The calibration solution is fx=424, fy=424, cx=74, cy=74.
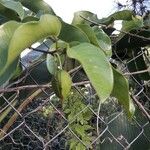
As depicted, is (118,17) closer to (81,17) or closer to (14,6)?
(81,17)

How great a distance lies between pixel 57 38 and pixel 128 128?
647 millimetres

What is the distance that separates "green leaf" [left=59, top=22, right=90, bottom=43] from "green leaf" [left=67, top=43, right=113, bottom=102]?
42 mm

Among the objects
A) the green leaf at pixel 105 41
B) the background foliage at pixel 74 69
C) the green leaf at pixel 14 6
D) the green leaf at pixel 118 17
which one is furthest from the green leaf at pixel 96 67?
the green leaf at pixel 118 17

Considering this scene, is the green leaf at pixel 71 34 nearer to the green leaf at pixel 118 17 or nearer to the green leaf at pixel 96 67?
the green leaf at pixel 96 67

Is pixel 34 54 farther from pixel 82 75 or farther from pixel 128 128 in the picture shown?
pixel 128 128

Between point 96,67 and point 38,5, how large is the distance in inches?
10.4

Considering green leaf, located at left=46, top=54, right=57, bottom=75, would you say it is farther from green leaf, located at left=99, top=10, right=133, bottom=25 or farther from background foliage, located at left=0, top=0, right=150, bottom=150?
green leaf, located at left=99, top=10, right=133, bottom=25

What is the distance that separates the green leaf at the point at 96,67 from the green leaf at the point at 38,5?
0.58 feet

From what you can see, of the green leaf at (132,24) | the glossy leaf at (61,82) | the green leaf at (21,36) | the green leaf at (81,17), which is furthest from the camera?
the green leaf at (132,24)

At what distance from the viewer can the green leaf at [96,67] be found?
57cm

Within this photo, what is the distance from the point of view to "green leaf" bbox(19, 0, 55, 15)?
0.80m

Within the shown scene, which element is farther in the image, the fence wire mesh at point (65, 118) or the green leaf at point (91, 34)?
the fence wire mesh at point (65, 118)

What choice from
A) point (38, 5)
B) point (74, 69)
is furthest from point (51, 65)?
point (74, 69)

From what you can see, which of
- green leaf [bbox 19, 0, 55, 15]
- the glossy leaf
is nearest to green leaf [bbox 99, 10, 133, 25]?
green leaf [bbox 19, 0, 55, 15]
